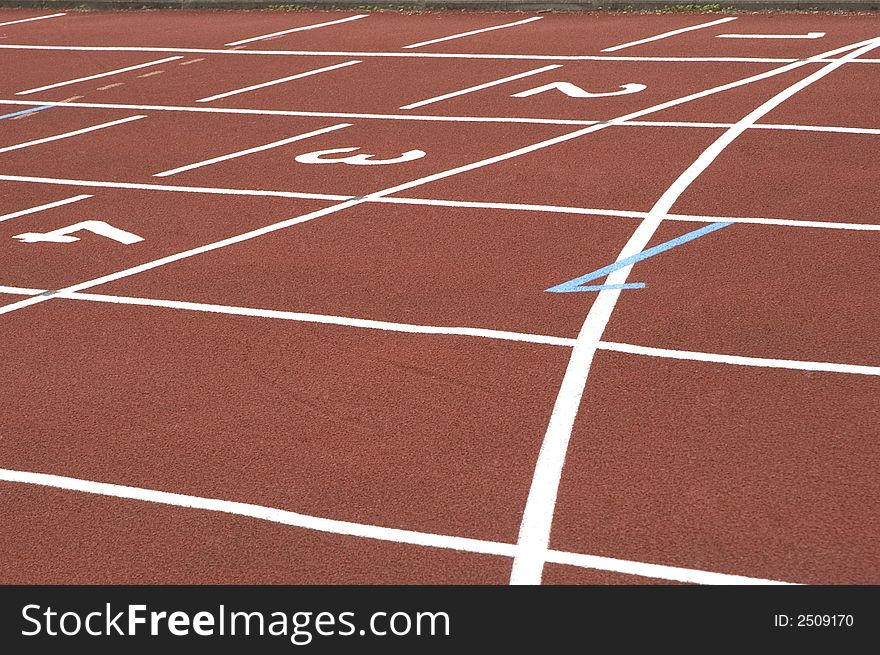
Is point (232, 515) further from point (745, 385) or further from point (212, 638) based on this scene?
point (745, 385)

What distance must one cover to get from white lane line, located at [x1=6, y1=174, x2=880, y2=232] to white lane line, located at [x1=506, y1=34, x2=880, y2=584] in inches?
12.6

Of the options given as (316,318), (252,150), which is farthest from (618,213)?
(252,150)

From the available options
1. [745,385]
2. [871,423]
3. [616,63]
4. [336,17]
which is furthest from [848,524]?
[336,17]

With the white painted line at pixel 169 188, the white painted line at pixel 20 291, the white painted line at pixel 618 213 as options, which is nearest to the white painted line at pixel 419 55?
the white painted line at pixel 618 213

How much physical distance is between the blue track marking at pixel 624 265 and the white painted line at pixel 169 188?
2815mm

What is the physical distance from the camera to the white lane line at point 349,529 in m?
4.46

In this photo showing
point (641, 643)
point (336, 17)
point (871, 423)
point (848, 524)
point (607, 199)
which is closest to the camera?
point (641, 643)

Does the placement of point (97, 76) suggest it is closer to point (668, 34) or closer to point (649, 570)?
point (668, 34)

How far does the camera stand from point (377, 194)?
375 inches

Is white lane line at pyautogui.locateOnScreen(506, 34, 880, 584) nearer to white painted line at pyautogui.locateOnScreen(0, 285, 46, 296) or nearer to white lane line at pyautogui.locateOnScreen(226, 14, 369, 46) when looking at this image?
white painted line at pyautogui.locateOnScreen(0, 285, 46, 296)

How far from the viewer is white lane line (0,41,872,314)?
800 cm

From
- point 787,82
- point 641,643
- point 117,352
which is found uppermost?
point 787,82

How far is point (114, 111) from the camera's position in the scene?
13570 millimetres

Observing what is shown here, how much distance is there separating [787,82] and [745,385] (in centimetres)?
738
